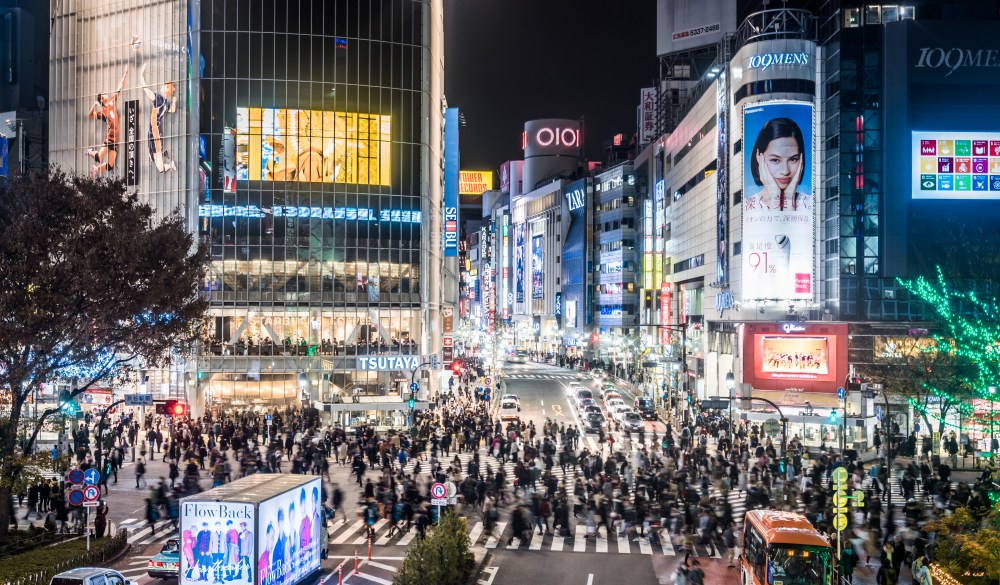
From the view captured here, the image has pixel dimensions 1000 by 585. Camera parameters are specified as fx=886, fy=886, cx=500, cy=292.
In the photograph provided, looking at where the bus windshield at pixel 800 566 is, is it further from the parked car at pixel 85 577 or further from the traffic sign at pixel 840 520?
the parked car at pixel 85 577

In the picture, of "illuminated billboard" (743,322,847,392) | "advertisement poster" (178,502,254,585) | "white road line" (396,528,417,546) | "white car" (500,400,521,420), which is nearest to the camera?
"advertisement poster" (178,502,254,585)

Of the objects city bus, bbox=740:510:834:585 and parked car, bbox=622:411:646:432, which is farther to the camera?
parked car, bbox=622:411:646:432

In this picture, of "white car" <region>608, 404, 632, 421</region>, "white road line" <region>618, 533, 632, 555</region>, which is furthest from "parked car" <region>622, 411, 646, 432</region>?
"white road line" <region>618, 533, 632, 555</region>

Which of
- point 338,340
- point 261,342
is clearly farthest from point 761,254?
point 261,342

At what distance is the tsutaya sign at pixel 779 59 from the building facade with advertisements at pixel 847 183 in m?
0.08

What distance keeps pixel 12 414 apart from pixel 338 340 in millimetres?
40683

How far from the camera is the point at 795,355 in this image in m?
52.8

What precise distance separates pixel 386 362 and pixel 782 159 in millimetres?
Answer: 30083

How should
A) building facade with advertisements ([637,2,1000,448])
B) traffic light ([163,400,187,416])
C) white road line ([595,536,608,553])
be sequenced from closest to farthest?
white road line ([595,536,608,553]) → traffic light ([163,400,187,416]) → building facade with advertisements ([637,2,1000,448])

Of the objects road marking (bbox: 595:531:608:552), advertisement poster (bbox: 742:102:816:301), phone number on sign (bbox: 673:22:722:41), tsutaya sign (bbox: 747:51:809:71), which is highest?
phone number on sign (bbox: 673:22:722:41)

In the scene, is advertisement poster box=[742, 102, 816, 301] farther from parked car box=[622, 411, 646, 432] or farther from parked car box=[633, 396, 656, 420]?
parked car box=[622, 411, 646, 432]

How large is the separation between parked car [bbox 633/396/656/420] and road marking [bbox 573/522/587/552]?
26.6 metres

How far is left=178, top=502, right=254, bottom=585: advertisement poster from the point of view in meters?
17.8

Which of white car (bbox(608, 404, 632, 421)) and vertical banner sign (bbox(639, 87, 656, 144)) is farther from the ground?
vertical banner sign (bbox(639, 87, 656, 144))
